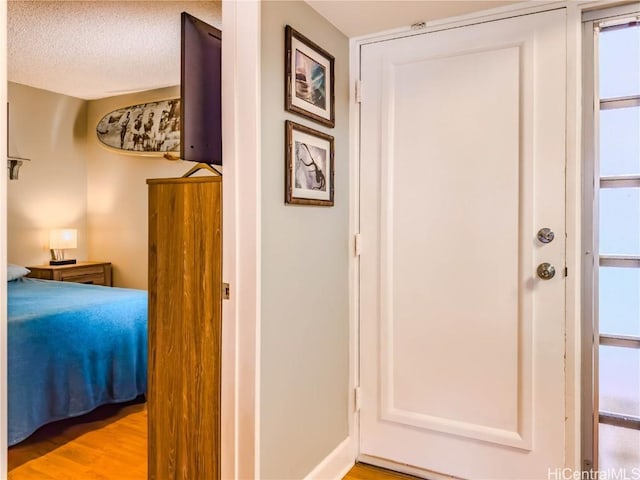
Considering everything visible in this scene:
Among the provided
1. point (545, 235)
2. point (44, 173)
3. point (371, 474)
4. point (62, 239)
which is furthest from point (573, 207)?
point (44, 173)

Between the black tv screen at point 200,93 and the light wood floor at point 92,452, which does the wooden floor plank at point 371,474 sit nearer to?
the light wood floor at point 92,452

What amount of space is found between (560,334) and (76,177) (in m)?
4.44

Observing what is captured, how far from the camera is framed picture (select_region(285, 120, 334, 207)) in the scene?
173 centimetres

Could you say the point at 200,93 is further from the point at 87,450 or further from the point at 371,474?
the point at 87,450

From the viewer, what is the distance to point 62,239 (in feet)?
13.9

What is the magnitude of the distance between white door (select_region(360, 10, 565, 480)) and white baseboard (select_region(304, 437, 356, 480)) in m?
0.08

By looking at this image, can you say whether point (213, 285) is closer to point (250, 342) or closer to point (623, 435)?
point (250, 342)

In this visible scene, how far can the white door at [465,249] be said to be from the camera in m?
1.83

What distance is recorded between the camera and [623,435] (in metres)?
1.82

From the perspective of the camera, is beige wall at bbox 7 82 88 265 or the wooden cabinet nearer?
the wooden cabinet

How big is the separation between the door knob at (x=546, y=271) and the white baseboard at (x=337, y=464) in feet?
→ 3.76

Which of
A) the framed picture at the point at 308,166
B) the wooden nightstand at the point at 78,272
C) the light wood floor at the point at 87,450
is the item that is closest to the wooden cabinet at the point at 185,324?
the framed picture at the point at 308,166

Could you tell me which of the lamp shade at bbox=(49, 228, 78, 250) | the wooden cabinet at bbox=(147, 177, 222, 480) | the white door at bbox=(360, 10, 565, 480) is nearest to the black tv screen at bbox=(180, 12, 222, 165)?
the wooden cabinet at bbox=(147, 177, 222, 480)

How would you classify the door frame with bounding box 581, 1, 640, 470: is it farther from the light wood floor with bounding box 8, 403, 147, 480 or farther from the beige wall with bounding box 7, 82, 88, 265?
the beige wall with bounding box 7, 82, 88, 265
